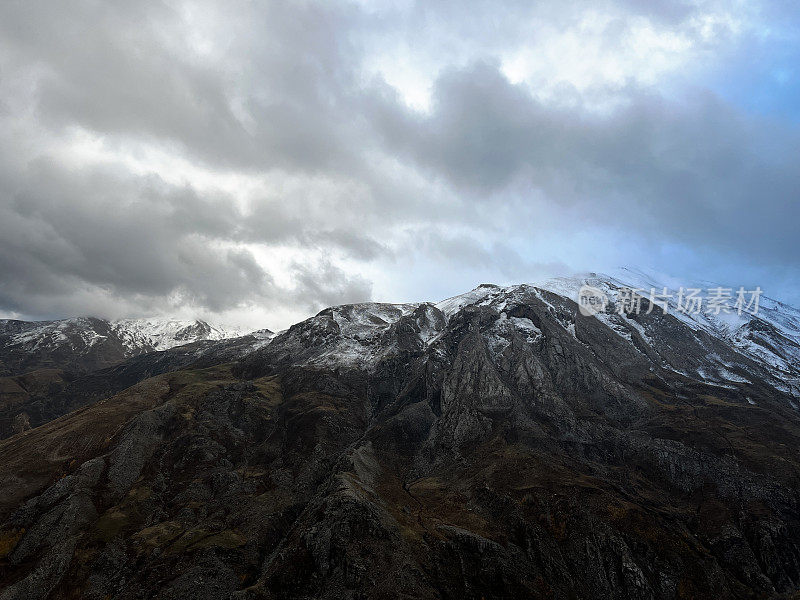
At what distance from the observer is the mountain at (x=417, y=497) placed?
255 ft

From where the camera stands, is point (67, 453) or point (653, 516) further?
point (67, 453)

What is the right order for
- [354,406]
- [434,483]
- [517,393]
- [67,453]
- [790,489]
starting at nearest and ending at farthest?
[790,489] → [434,483] → [67,453] → [517,393] → [354,406]

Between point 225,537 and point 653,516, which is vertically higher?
point 653,516

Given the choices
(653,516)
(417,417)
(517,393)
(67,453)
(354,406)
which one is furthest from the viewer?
(354,406)

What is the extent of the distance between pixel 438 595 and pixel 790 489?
322 ft

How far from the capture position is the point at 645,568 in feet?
260

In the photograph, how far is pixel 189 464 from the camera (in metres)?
135

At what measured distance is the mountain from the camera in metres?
77.6

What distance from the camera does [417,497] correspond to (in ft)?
373

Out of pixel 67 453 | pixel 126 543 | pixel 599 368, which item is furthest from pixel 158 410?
pixel 599 368

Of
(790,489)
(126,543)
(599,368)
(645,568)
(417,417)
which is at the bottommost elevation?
(126,543)

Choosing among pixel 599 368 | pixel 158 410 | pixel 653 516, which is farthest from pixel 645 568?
pixel 158 410

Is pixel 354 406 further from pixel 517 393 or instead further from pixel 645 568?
pixel 645 568

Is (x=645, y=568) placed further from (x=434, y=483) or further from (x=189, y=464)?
(x=189, y=464)
